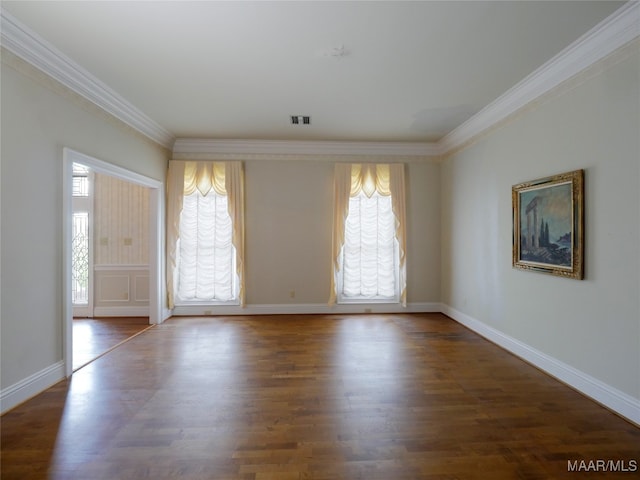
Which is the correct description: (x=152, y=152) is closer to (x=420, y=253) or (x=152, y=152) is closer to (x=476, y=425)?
(x=420, y=253)

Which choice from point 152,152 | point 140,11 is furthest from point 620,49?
point 152,152

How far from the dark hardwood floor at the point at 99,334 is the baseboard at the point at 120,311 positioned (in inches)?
5.5

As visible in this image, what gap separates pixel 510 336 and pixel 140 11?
4854 millimetres

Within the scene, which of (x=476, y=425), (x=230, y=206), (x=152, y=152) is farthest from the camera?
(x=230, y=206)

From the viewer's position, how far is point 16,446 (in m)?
2.14

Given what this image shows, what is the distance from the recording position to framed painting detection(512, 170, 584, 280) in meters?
2.91

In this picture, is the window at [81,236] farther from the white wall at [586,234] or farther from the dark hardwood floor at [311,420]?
the white wall at [586,234]

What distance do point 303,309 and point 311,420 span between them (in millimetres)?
3342

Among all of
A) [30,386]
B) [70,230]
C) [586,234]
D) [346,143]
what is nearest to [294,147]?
[346,143]

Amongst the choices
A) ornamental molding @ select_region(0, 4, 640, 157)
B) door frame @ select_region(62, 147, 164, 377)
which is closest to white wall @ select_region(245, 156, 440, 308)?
ornamental molding @ select_region(0, 4, 640, 157)

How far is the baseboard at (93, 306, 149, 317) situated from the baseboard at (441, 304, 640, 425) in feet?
18.3

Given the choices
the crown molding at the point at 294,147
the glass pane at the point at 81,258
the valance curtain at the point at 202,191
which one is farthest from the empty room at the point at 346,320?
the glass pane at the point at 81,258

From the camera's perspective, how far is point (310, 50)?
9.47 feet

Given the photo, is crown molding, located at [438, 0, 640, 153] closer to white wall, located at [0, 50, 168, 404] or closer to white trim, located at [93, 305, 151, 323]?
white wall, located at [0, 50, 168, 404]
